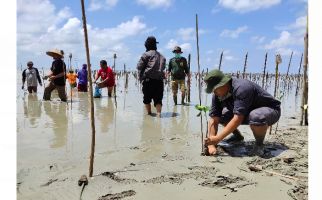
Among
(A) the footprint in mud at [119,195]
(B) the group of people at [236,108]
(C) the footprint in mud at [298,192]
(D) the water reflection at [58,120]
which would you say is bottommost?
(A) the footprint in mud at [119,195]

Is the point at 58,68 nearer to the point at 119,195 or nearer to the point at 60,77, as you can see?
the point at 60,77

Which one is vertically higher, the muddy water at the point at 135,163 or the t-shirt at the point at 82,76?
the t-shirt at the point at 82,76

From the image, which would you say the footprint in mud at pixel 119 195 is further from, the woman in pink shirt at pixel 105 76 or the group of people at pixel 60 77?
the woman in pink shirt at pixel 105 76

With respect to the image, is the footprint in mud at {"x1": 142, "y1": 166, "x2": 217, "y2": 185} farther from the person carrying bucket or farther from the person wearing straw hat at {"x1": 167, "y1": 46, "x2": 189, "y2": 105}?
the person carrying bucket

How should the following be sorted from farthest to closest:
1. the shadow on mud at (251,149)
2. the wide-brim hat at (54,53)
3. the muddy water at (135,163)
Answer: the wide-brim hat at (54,53), the shadow on mud at (251,149), the muddy water at (135,163)

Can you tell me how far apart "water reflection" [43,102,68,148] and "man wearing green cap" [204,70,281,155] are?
7.04 ft

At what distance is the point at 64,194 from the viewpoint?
120 inches

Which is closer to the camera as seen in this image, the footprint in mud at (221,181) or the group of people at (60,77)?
the footprint in mud at (221,181)

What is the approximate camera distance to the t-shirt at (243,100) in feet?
13.8

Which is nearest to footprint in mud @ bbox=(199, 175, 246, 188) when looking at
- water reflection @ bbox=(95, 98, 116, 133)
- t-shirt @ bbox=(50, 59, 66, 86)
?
water reflection @ bbox=(95, 98, 116, 133)

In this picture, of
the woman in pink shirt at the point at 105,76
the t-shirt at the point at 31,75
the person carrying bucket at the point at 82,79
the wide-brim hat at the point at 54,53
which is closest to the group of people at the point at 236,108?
the wide-brim hat at the point at 54,53
